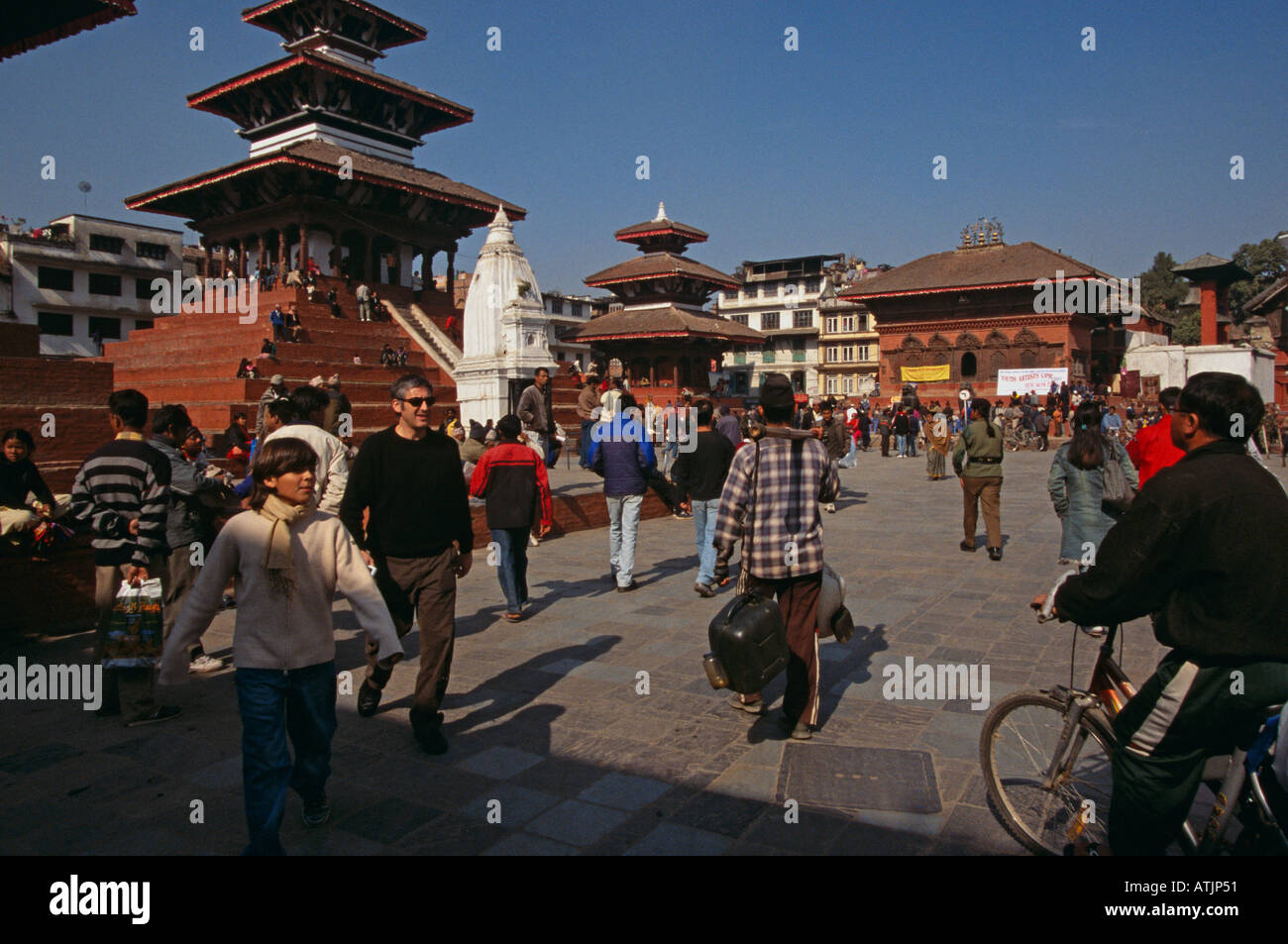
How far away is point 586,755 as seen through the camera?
4254 millimetres

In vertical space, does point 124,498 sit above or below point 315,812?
above

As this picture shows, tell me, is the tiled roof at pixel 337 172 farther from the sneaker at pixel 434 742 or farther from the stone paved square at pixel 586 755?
the sneaker at pixel 434 742

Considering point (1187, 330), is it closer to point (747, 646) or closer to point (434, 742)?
point (747, 646)

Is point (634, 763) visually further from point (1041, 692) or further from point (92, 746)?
point (92, 746)

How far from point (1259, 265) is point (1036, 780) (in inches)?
3009

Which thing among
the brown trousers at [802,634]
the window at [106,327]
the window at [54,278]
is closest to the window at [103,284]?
the window at [54,278]

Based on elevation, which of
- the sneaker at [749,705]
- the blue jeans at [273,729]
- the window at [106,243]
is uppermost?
the window at [106,243]

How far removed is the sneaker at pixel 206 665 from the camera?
5.72 m

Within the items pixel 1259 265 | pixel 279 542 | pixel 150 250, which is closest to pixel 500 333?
pixel 279 542

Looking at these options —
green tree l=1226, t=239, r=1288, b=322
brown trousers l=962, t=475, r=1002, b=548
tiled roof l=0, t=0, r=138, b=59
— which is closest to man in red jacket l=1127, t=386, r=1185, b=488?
brown trousers l=962, t=475, r=1002, b=548

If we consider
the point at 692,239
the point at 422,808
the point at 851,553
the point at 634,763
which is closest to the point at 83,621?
the point at 422,808

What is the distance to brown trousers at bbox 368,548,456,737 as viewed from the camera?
4.35 m

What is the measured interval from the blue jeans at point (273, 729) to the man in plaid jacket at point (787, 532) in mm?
2023

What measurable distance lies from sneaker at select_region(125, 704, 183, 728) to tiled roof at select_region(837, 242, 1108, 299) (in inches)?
1671
